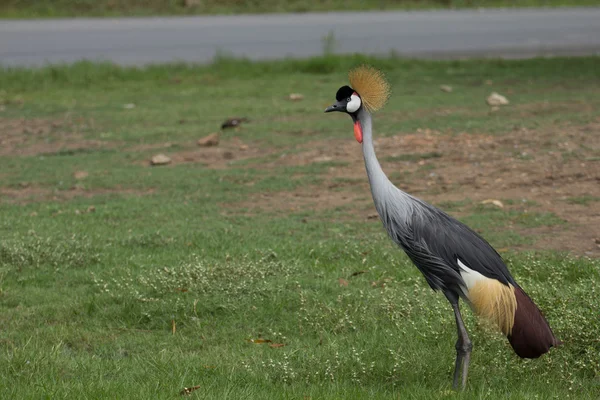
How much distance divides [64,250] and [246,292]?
1.73 meters

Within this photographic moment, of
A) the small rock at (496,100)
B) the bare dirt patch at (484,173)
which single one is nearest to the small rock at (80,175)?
the bare dirt patch at (484,173)

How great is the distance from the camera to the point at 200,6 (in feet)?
85.4

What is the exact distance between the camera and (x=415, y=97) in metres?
13.1

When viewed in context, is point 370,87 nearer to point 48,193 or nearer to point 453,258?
point 453,258

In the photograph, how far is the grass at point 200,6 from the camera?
25.2m

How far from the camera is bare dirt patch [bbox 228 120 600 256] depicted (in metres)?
7.99

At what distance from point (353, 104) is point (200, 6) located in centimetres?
2182

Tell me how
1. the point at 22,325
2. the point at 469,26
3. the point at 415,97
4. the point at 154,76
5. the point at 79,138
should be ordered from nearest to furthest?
the point at 22,325 < the point at 79,138 < the point at 415,97 < the point at 154,76 < the point at 469,26

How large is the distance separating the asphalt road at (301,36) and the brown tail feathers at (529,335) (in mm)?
13048

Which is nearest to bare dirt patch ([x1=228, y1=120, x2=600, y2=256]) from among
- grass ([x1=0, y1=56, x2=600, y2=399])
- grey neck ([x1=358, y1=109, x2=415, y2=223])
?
grass ([x1=0, y1=56, x2=600, y2=399])

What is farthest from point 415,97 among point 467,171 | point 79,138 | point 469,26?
point 469,26

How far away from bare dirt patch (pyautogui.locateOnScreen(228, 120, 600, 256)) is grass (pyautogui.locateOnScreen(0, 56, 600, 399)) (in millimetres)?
173

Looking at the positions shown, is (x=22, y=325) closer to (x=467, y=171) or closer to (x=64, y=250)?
(x=64, y=250)

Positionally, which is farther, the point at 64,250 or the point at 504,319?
the point at 64,250
